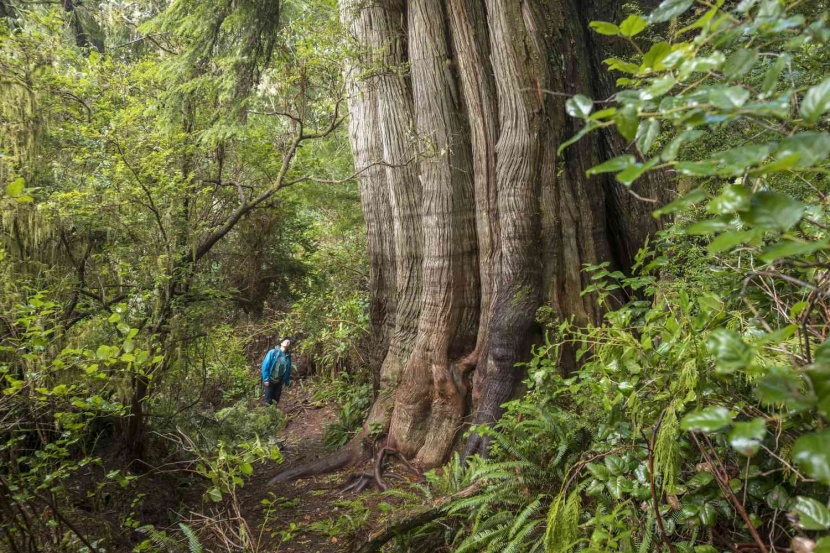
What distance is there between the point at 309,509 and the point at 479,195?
3758 mm

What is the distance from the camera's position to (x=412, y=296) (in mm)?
6680

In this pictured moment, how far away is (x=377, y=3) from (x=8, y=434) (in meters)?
6.11

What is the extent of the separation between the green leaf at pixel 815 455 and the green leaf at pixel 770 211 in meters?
0.37

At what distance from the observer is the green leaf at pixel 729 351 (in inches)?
41.6

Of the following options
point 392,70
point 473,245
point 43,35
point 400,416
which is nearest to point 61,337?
point 43,35

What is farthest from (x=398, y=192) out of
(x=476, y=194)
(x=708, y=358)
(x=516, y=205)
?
(x=708, y=358)

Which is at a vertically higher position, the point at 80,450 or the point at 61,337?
the point at 61,337

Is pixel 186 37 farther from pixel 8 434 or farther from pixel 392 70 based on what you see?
pixel 8 434

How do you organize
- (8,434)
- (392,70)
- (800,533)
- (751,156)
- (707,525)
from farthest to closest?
1. (392,70)
2. (8,434)
3. (707,525)
4. (800,533)
5. (751,156)

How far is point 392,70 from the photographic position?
6398 mm

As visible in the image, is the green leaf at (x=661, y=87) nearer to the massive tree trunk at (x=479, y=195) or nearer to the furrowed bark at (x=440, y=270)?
the massive tree trunk at (x=479, y=195)

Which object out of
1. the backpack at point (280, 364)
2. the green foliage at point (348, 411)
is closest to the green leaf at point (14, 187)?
the green foliage at point (348, 411)

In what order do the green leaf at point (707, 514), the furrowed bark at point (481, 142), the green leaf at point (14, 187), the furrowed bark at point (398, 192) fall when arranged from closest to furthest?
the green leaf at point (707, 514) → the green leaf at point (14, 187) → the furrowed bark at point (481, 142) → the furrowed bark at point (398, 192)

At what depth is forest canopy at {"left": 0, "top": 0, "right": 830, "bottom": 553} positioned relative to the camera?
2.52 metres
